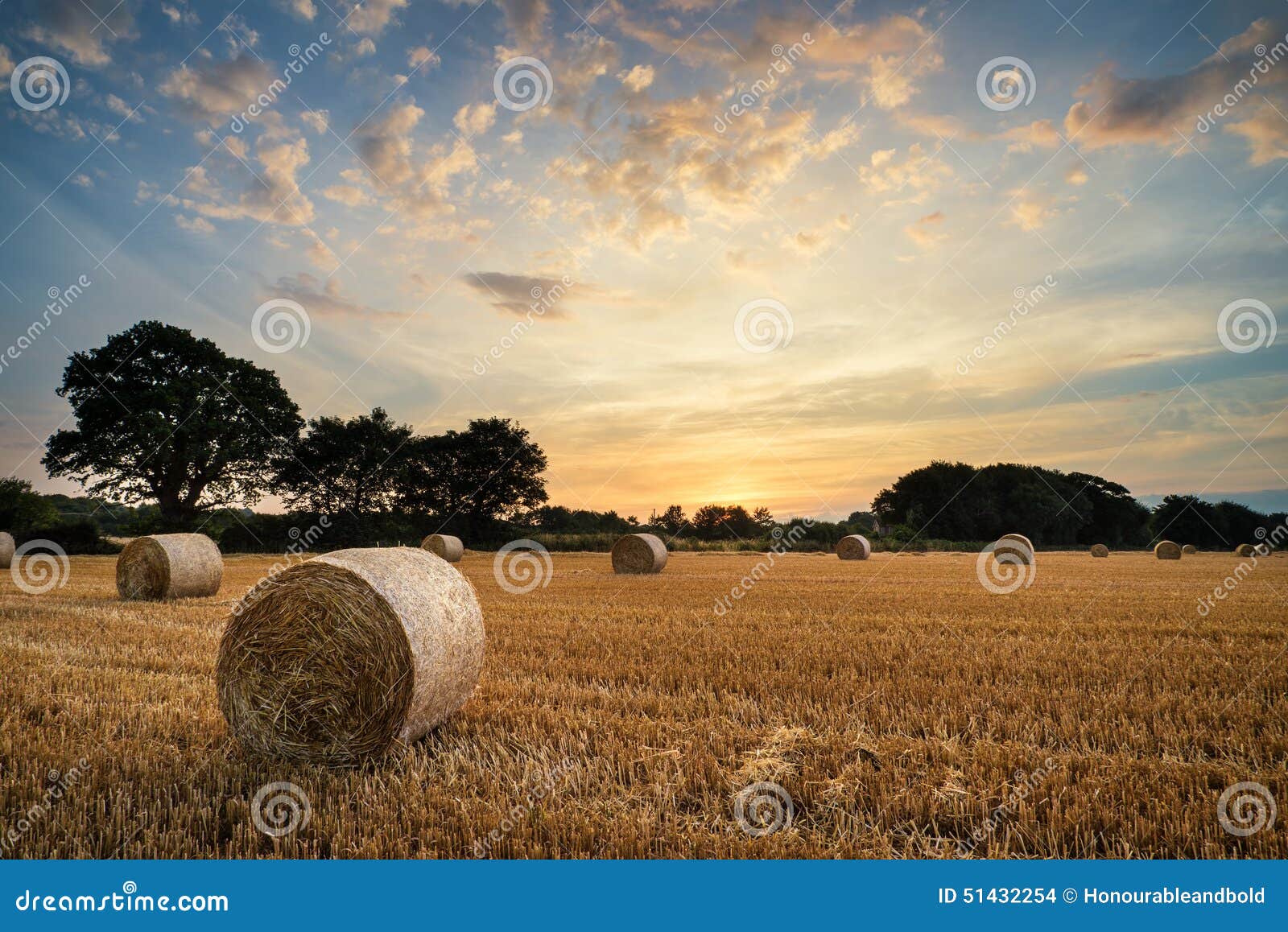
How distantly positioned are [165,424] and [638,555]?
24.4m

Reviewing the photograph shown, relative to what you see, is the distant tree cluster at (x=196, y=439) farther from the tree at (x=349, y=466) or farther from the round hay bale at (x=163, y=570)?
the round hay bale at (x=163, y=570)

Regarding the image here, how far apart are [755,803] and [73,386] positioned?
132ft

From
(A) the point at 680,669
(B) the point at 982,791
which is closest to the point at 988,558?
(A) the point at 680,669

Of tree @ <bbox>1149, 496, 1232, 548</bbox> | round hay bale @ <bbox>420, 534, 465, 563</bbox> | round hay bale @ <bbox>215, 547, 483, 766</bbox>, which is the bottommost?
round hay bale @ <bbox>420, 534, 465, 563</bbox>

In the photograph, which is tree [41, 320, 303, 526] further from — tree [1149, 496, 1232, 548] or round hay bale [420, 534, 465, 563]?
tree [1149, 496, 1232, 548]

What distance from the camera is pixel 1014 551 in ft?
89.5

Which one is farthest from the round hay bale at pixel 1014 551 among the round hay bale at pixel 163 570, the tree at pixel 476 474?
the tree at pixel 476 474

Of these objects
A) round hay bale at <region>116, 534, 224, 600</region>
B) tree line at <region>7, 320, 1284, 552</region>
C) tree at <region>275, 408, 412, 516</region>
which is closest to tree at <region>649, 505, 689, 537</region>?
tree line at <region>7, 320, 1284, 552</region>

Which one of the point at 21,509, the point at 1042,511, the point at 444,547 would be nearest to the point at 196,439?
the point at 21,509

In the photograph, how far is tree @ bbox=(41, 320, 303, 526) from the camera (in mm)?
31656

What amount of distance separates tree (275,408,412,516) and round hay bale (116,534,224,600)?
27.4 metres

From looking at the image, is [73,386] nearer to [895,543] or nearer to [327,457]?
[327,457]

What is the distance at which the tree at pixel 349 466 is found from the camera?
42.3m

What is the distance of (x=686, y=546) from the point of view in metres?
41.4
